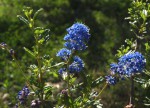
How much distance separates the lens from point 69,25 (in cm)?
580

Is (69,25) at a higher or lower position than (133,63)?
higher

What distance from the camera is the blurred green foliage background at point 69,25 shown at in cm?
442

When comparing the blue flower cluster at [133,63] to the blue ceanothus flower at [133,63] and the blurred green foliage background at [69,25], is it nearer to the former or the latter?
the blue ceanothus flower at [133,63]

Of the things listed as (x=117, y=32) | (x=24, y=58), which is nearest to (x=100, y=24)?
(x=117, y=32)

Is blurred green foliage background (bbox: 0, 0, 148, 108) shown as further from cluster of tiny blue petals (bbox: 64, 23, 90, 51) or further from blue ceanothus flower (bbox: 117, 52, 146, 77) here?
cluster of tiny blue petals (bbox: 64, 23, 90, 51)

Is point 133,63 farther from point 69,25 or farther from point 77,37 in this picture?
point 69,25

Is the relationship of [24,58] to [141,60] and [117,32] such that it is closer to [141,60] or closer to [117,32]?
[117,32]

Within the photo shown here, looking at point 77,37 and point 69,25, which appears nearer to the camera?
point 77,37

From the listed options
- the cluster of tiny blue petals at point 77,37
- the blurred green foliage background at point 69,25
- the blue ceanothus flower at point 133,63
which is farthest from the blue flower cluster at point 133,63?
the blurred green foliage background at point 69,25

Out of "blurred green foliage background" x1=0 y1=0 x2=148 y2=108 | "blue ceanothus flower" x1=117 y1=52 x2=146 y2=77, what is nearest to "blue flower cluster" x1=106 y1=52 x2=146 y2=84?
"blue ceanothus flower" x1=117 y1=52 x2=146 y2=77

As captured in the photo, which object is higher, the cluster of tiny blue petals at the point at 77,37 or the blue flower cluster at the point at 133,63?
the cluster of tiny blue petals at the point at 77,37

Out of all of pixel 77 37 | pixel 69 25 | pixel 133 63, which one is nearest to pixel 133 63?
pixel 133 63

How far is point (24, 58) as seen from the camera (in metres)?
4.88

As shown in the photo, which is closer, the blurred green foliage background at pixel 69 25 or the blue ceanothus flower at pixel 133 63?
the blue ceanothus flower at pixel 133 63
